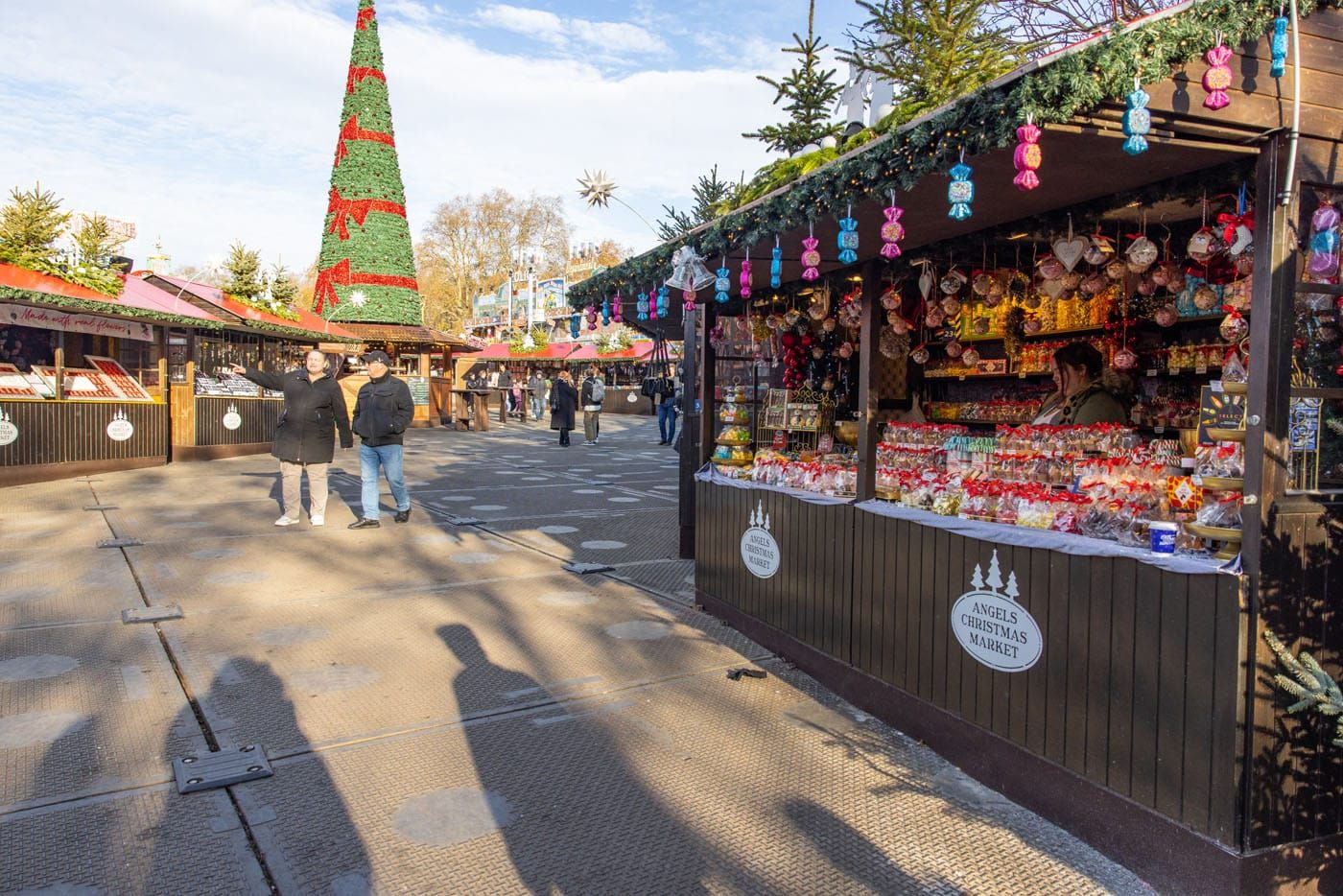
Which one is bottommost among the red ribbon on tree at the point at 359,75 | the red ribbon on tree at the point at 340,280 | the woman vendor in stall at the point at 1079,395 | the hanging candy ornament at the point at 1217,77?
the woman vendor in stall at the point at 1079,395

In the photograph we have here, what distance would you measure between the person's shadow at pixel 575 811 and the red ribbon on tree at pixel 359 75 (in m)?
24.8

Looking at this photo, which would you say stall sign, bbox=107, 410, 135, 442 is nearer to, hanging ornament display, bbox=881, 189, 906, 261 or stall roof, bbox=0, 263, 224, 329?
stall roof, bbox=0, 263, 224, 329

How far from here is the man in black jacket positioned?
8.92 m

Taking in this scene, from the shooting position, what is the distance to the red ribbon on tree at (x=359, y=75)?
80.8 feet

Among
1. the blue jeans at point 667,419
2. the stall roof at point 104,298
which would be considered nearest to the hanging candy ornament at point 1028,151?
the stall roof at point 104,298

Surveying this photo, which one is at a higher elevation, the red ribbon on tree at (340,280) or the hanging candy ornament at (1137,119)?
the red ribbon on tree at (340,280)

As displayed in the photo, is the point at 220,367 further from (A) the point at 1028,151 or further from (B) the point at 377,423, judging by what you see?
(A) the point at 1028,151

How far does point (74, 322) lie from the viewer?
12.7 m

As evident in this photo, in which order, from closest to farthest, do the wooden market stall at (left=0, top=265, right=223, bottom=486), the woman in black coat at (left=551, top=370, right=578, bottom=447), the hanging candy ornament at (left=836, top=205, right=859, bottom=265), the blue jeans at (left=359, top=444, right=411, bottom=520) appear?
the hanging candy ornament at (left=836, top=205, right=859, bottom=265)
the blue jeans at (left=359, top=444, right=411, bottom=520)
the wooden market stall at (left=0, top=265, right=223, bottom=486)
the woman in black coat at (left=551, top=370, right=578, bottom=447)

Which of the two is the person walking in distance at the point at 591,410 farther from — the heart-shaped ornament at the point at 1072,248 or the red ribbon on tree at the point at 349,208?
the heart-shaped ornament at the point at 1072,248

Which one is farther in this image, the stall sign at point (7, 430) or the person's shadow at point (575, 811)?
the stall sign at point (7, 430)

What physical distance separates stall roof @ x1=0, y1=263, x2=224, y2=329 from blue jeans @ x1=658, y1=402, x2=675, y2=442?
9.71 m

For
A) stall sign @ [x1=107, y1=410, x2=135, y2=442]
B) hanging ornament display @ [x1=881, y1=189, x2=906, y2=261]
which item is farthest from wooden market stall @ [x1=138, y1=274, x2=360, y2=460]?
hanging ornament display @ [x1=881, y1=189, x2=906, y2=261]

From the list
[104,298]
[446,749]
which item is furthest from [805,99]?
[104,298]
